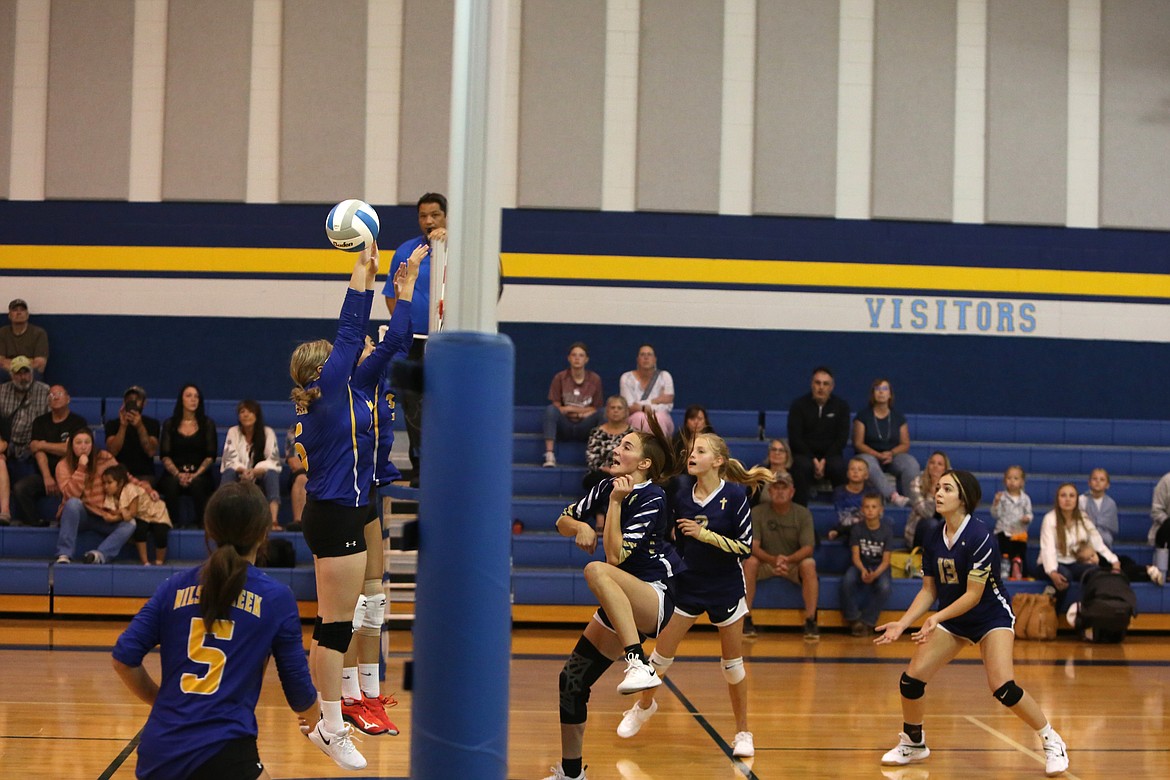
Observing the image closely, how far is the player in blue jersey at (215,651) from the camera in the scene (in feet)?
9.84

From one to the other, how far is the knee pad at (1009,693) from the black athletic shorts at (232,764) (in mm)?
3824

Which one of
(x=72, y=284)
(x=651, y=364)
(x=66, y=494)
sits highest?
(x=72, y=284)

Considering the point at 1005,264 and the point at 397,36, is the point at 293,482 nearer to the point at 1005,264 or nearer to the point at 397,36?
the point at 397,36

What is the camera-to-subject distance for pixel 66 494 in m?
9.53

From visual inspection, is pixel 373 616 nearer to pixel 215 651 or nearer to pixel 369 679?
pixel 369 679

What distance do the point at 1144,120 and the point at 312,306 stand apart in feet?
30.0

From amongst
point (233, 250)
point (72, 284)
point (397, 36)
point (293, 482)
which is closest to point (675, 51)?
point (397, 36)

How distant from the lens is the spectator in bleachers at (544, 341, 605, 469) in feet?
36.0

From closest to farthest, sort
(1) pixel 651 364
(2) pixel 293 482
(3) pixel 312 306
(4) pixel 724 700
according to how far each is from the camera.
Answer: (4) pixel 724 700 → (2) pixel 293 482 → (1) pixel 651 364 → (3) pixel 312 306

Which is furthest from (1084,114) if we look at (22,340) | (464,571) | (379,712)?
(464,571)

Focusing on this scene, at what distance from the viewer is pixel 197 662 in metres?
3.04

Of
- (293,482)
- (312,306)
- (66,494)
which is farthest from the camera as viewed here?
(312,306)

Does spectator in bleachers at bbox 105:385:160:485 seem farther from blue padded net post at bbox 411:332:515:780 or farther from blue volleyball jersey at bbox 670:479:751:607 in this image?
blue padded net post at bbox 411:332:515:780

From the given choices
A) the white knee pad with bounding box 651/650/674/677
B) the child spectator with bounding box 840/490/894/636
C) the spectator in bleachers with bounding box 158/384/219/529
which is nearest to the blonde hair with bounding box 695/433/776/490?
the white knee pad with bounding box 651/650/674/677
